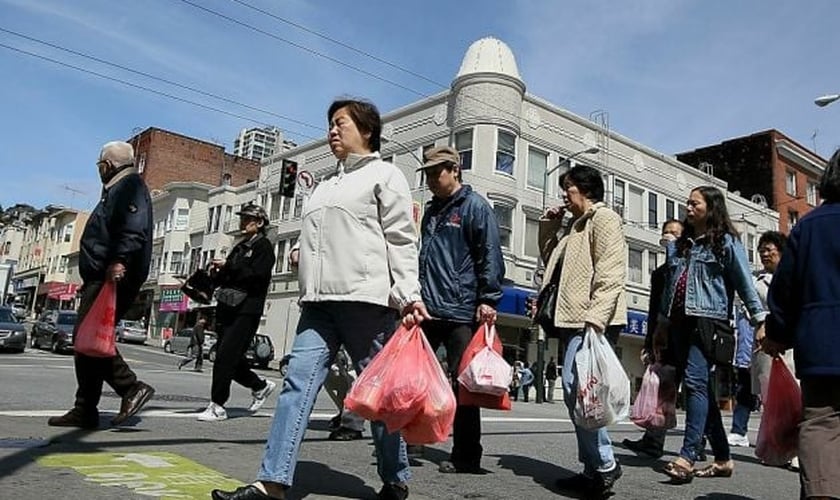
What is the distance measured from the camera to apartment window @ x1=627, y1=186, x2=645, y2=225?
3431 centimetres

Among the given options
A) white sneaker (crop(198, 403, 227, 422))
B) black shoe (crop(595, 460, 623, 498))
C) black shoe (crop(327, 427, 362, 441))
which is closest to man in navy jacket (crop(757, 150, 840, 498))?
black shoe (crop(595, 460, 623, 498))

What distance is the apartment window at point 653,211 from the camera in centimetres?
3531

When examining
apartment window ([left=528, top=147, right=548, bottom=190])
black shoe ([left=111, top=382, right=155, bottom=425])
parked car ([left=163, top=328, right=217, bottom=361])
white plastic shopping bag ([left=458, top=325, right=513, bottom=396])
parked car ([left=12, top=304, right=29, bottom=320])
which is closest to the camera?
white plastic shopping bag ([left=458, top=325, right=513, bottom=396])

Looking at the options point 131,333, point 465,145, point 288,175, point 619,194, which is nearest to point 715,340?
point 288,175

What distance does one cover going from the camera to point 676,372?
4.92m

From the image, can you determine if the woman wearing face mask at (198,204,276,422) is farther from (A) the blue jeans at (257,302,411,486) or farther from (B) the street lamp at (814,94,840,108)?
(B) the street lamp at (814,94,840,108)

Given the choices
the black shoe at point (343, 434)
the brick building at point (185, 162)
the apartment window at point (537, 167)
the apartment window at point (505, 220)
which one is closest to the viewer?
the black shoe at point (343, 434)

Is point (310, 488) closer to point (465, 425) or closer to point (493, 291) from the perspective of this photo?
point (465, 425)

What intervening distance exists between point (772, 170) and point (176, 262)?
41591 mm

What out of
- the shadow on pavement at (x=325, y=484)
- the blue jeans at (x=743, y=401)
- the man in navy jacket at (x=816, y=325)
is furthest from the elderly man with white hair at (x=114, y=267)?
the blue jeans at (x=743, y=401)

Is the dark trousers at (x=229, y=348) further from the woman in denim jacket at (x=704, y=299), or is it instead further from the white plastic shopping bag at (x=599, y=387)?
the woman in denim jacket at (x=704, y=299)

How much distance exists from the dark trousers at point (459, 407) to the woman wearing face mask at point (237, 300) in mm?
1994

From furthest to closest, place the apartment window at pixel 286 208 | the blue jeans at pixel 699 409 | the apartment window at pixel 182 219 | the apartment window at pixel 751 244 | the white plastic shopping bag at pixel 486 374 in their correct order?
the apartment window at pixel 182 219 → the apartment window at pixel 751 244 → the apartment window at pixel 286 208 → the blue jeans at pixel 699 409 → the white plastic shopping bag at pixel 486 374

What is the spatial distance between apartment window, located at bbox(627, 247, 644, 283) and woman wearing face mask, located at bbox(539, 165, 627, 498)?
31795mm
